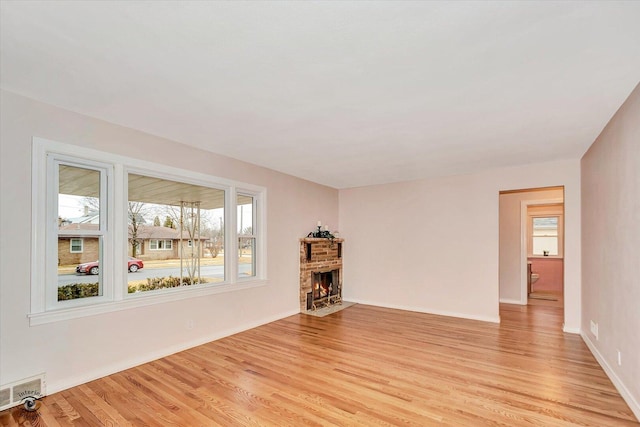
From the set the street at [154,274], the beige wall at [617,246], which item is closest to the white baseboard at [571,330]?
the beige wall at [617,246]

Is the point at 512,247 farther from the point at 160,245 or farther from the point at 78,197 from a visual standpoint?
the point at 78,197

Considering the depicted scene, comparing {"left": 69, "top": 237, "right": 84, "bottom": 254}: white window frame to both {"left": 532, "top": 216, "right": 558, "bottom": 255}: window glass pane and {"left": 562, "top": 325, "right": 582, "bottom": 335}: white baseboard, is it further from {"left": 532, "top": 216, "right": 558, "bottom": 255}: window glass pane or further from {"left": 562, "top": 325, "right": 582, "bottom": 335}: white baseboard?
{"left": 532, "top": 216, "right": 558, "bottom": 255}: window glass pane

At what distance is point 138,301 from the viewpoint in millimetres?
3480

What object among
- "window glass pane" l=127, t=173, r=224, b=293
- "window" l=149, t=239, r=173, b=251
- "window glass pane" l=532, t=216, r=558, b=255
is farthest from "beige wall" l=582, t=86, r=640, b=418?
"window glass pane" l=532, t=216, r=558, b=255

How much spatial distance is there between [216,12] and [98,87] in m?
1.49

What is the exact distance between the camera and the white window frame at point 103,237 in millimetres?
2791

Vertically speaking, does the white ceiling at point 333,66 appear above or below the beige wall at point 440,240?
above

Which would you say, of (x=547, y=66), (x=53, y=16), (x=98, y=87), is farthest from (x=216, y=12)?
(x=547, y=66)

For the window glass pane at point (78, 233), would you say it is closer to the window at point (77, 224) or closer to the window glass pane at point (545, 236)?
the window at point (77, 224)

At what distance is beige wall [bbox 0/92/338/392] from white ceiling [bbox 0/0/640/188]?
22 cm

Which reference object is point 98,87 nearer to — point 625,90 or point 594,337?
point 625,90

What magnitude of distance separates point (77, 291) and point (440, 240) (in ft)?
17.3

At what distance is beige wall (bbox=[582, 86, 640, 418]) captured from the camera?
8.25 ft

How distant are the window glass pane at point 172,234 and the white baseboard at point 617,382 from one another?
174 inches
